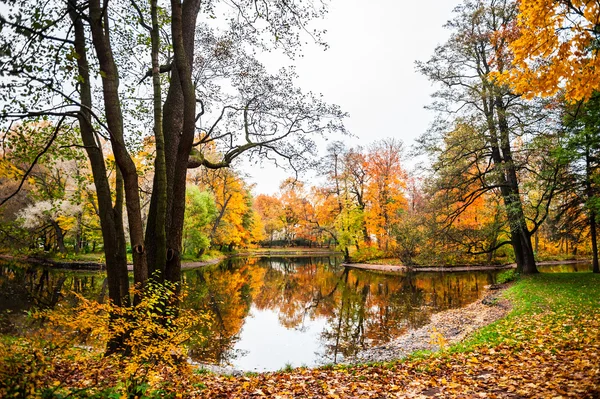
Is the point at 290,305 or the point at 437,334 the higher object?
the point at 437,334

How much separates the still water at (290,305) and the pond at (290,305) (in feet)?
0.10

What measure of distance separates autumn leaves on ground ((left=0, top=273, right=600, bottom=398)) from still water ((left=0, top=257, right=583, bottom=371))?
1.69 m

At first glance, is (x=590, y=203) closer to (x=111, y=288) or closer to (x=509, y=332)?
(x=509, y=332)

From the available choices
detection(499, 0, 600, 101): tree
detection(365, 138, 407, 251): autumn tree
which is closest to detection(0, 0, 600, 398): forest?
detection(499, 0, 600, 101): tree

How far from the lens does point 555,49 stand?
446cm

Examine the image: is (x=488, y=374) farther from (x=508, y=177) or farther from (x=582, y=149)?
(x=508, y=177)

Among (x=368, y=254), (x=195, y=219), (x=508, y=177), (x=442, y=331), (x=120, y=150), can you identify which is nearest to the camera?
(x=120, y=150)

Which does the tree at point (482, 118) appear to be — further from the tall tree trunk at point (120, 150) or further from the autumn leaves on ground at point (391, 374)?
the tall tree trunk at point (120, 150)

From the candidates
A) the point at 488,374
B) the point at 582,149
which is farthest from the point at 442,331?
the point at 582,149

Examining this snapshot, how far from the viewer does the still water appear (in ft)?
31.2

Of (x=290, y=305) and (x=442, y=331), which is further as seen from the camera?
(x=290, y=305)

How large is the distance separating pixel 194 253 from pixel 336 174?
15.8 m

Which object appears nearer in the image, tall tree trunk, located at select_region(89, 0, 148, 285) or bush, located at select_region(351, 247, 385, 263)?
tall tree trunk, located at select_region(89, 0, 148, 285)

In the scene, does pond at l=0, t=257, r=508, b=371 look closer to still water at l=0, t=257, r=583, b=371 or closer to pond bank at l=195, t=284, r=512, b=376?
still water at l=0, t=257, r=583, b=371
